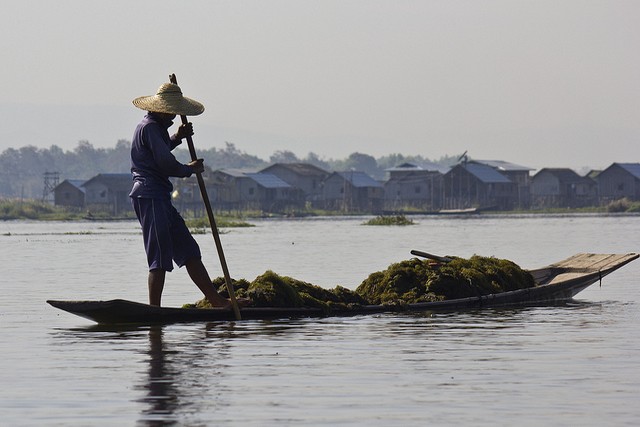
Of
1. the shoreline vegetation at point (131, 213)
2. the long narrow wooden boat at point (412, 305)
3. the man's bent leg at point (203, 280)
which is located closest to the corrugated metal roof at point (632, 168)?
the shoreline vegetation at point (131, 213)

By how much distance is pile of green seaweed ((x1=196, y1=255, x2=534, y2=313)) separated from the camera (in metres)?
13.8

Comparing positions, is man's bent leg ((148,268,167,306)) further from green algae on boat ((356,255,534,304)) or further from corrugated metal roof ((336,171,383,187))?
corrugated metal roof ((336,171,383,187))

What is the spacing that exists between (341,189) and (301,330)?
104m

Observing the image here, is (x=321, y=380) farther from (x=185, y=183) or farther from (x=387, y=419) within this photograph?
(x=185, y=183)

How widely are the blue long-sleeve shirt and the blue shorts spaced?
104mm

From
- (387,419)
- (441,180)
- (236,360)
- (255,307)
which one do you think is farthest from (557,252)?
(441,180)

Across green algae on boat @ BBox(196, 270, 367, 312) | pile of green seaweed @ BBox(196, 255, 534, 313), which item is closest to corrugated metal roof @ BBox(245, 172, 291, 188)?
pile of green seaweed @ BBox(196, 255, 534, 313)

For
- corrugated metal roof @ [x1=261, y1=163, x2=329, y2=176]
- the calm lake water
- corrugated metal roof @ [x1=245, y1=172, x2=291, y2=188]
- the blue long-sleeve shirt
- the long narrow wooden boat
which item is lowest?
the calm lake water

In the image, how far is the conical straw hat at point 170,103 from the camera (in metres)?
12.7

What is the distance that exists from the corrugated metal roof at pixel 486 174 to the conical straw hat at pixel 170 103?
9609 centimetres

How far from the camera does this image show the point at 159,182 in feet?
41.9

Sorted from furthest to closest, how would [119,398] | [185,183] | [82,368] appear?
[185,183]
[82,368]
[119,398]

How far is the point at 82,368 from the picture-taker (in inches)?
400

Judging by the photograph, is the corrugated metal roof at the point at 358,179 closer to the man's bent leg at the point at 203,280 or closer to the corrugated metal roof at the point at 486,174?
the corrugated metal roof at the point at 486,174
